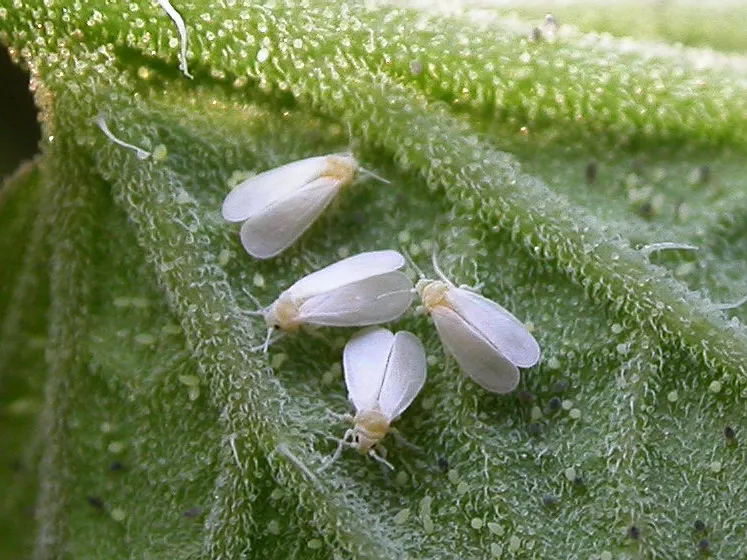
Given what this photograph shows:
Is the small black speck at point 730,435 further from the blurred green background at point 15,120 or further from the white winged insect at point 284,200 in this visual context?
the blurred green background at point 15,120

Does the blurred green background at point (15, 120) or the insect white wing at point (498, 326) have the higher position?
the blurred green background at point (15, 120)

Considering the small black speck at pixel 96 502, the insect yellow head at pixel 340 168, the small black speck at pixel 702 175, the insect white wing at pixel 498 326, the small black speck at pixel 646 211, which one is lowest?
the small black speck at pixel 96 502

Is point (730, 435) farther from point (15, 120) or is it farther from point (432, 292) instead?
point (15, 120)

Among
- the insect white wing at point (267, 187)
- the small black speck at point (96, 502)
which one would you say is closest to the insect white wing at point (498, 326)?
the insect white wing at point (267, 187)

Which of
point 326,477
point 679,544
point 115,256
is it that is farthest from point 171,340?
point 679,544

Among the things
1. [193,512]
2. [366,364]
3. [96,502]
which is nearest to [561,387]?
[366,364]

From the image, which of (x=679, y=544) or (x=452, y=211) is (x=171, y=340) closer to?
(x=452, y=211)

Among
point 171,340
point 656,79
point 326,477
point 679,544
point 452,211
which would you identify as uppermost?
point 656,79
